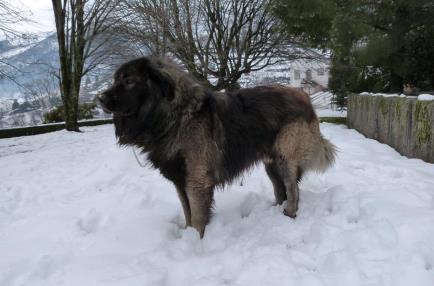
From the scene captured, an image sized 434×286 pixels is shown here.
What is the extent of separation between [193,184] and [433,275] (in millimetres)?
2024

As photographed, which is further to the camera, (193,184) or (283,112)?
(283,112)

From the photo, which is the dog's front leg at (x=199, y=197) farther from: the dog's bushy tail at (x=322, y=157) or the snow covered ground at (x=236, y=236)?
the dog's bushy tail at (x=322, y=157)

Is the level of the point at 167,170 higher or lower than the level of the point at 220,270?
higher

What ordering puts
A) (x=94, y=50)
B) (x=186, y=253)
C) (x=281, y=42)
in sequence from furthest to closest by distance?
(x=94, y=50) → (x=281, y=42) → (x=186, y=253)

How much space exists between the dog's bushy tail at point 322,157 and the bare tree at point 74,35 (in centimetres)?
1537

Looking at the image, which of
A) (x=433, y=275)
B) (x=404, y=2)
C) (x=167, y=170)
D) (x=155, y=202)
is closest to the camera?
(x=433, y=275)

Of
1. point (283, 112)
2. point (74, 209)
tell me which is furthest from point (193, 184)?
point (74, 209)

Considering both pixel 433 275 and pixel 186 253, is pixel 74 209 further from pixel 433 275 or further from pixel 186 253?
pixel 433 275

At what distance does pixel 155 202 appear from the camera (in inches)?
178

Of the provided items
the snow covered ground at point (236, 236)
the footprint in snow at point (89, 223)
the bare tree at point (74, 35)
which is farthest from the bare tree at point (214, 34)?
the footprint in snow at point (89, 223)

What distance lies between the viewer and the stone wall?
6.23m

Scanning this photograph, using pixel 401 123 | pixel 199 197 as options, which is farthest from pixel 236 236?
pixel 401 123

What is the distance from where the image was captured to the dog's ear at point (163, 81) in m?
3.34

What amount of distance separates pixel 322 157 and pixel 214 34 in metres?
13.9
